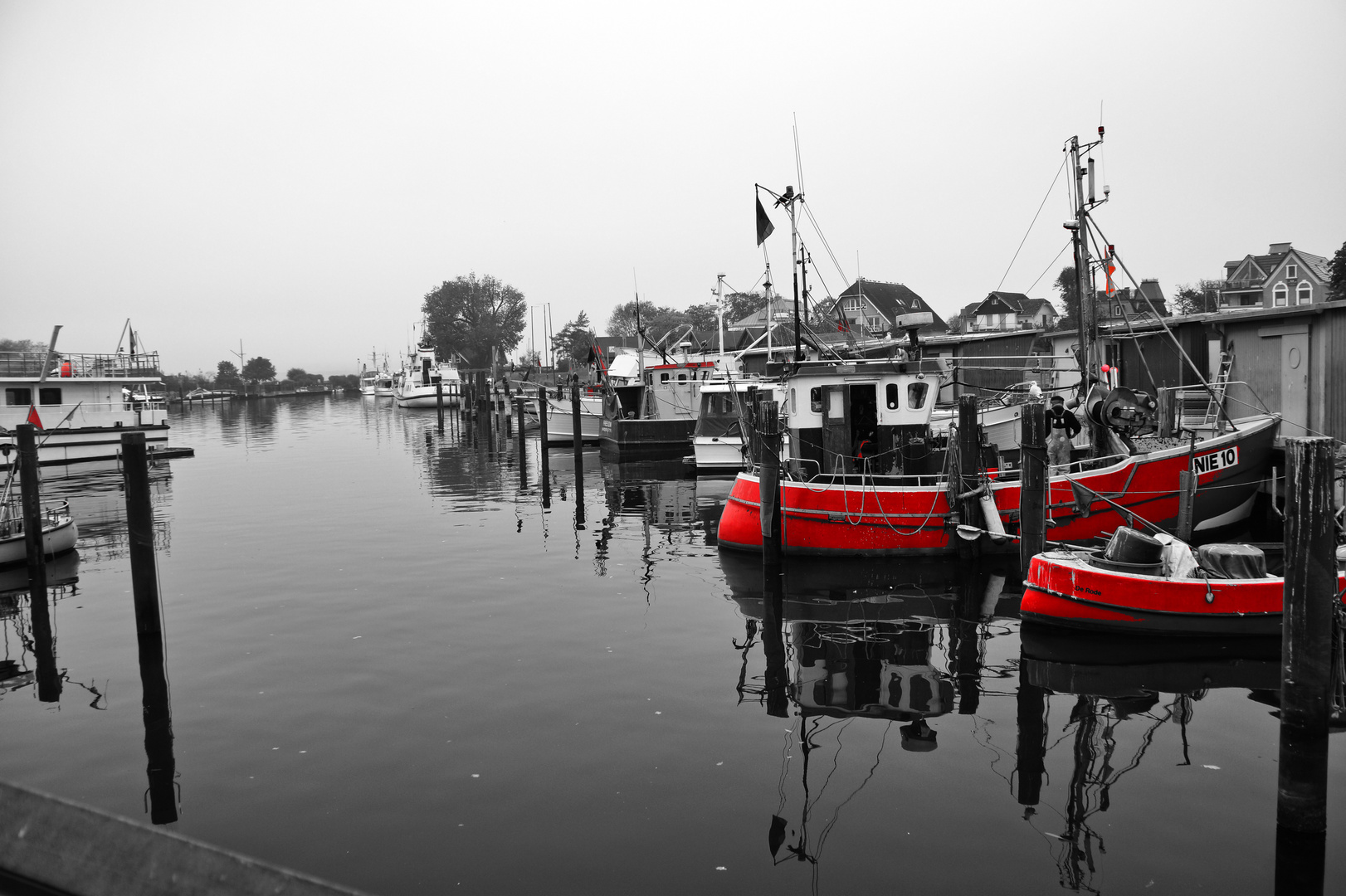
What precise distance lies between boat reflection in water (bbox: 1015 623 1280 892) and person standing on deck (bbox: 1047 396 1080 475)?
650 cm

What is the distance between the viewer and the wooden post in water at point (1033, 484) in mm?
12531

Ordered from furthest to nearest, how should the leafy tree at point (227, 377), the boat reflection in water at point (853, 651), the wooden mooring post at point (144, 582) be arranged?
1. the leafy tree at point (227, 377)
2. the wooden mooring post at point (144, 582)
3. the boat reflection in water at point (853, 651)

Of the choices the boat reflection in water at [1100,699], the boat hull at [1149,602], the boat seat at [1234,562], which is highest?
the boat seat at [1234,562]

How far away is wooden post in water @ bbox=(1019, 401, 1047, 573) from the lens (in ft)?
41.1

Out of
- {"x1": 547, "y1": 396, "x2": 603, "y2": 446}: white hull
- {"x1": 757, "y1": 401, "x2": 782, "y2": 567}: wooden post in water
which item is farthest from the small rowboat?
{"x1": 547, "y1": 396, "x2": 603, "y2": 446}: white hull

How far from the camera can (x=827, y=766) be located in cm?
786

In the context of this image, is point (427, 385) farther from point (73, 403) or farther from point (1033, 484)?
point (1033, 484)

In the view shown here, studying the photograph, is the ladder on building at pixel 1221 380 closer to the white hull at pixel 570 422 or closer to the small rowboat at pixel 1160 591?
the small rowboat at pixel 1160 591

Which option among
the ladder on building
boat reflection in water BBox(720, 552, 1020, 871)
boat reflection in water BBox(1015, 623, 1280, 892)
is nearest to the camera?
boat reflection in water BBox(1015, 623, 1280, 892)

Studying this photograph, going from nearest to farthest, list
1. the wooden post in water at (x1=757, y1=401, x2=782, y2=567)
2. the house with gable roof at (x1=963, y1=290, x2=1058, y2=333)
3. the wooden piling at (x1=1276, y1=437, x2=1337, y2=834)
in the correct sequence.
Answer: the wooden piling at (x1=1276, y1=437, x2=1337, y2=834) < the wooden post in water at (x1=757, y1=401, x2=782, y2=567) < the house with gable roof at (x1=963, y1=290, x2=1058, y2=333)

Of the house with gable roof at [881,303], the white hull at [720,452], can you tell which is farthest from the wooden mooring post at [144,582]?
the house with gable roof at [881,303]

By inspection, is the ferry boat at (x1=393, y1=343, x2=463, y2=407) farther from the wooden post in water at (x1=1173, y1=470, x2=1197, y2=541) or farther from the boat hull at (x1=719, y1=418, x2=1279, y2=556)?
the wooden post in water at (x1=1173, y1=470, x2=1197, y2=541)

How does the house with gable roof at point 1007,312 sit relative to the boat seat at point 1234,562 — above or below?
above

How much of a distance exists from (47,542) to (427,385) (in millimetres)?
68379
